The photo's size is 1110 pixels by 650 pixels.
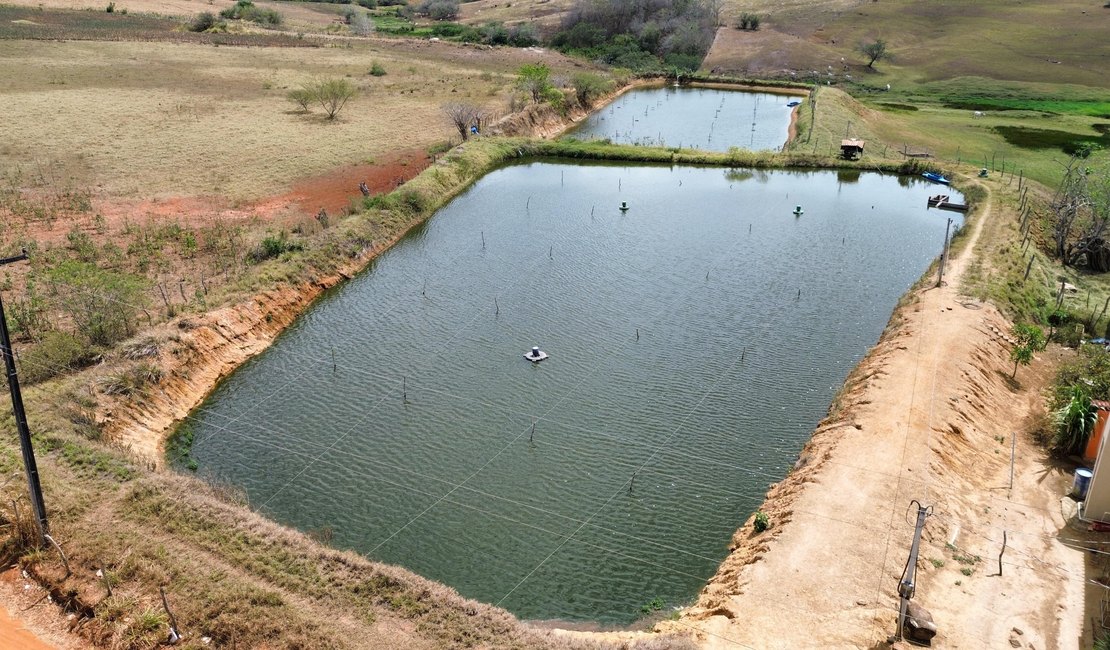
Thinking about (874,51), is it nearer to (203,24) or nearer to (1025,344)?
(1025,344)

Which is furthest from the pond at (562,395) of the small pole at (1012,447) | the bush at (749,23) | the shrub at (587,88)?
the bush at (749,23)

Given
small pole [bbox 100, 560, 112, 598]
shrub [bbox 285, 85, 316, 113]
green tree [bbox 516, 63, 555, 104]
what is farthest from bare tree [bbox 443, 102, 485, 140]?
small pole [bbox 100, 560, 112, 598]

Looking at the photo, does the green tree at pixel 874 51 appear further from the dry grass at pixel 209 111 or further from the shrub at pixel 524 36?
the shrub at pixel 524 36

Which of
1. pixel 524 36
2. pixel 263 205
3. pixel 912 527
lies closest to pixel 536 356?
pixel 912 527

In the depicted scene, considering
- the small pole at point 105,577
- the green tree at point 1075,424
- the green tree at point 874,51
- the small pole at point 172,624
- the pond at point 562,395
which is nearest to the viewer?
the small pole at point 172,624

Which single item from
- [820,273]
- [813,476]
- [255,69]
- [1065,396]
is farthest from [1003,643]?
[255,69]

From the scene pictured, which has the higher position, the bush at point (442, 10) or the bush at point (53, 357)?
the bush at point (442, 10)
